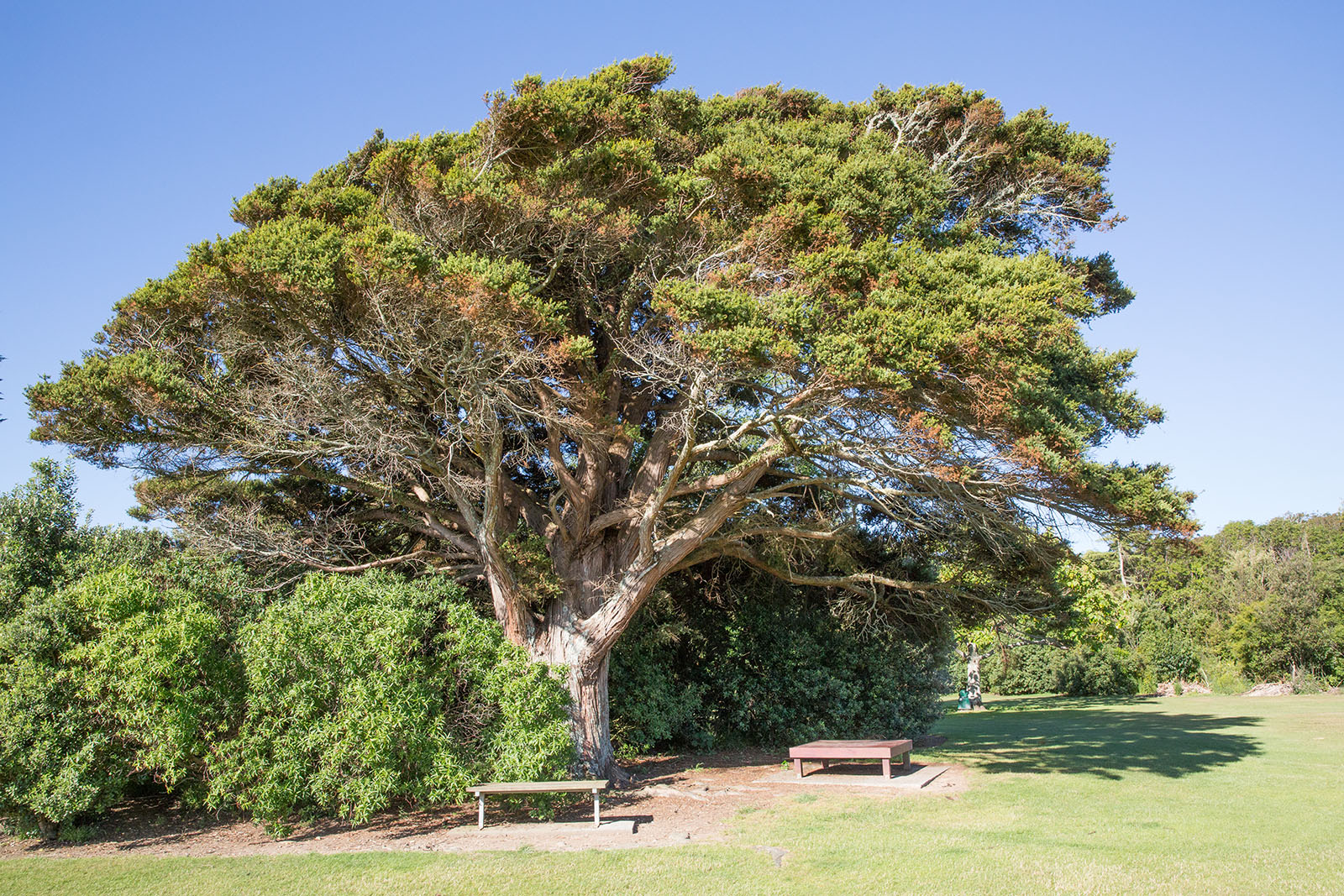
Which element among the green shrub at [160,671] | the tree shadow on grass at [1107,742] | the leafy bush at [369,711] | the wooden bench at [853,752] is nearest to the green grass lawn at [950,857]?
the wooden bench at [853,752]

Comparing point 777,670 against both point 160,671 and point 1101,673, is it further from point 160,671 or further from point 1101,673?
point 1101,673

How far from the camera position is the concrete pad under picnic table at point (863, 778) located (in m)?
11.3

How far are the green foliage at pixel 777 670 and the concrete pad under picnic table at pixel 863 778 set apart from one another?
262 cm

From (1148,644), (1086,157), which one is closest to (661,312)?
(1086,157)

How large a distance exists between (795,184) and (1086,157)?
5.45 meters

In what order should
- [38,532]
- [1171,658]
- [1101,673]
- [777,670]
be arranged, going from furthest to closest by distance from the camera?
[1171,658] < [1101,673] < [777,670] < [38,532]

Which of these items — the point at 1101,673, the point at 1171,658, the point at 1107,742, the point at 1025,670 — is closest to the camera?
the point at 1107,742

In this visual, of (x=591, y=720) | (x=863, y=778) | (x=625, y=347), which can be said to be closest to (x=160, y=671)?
(x=591, y=720)

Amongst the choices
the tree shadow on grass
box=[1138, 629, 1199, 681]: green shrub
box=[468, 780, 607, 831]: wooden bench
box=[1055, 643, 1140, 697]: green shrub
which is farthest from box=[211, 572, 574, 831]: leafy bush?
box=[1138, 629, 1199, 681]: green shrub

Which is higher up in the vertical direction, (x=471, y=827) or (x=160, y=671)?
(x=160, y=671)

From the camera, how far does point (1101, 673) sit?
31453mm

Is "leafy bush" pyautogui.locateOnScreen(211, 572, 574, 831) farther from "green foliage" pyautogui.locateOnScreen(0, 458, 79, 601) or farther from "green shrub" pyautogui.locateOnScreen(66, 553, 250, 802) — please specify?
"green foliage" pyautogui.locateOnScreen(0, 458, 79, 601)

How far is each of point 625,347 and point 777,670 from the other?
7827mm

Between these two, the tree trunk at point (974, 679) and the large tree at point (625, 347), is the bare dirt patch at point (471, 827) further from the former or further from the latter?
the tree trunk at point (974, 679)
